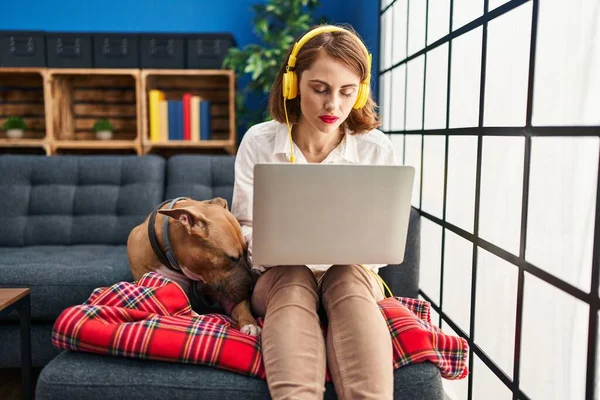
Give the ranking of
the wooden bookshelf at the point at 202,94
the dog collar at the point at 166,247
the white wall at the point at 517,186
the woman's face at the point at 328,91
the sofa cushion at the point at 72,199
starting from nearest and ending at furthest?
1. the white wall at the point at 517,186
2. the woman's face at the point at 328,91
3. the dog collar at the point at 166,247
4. the sofa cushion at the point at 72,199
5. the wooden bookshelf at the point at 202,94

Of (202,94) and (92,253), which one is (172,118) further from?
(92,253)

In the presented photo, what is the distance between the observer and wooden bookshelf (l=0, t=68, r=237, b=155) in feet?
11.4

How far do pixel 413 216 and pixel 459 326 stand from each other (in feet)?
1.36

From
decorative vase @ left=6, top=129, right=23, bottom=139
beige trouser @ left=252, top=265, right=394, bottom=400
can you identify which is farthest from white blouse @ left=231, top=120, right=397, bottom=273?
decorative vase @ left=6, top=129, right=23, bottom=139

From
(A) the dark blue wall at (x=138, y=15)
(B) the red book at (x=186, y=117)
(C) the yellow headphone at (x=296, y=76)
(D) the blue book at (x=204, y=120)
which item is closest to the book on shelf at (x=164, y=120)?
(B) the red book at (x=186, y=117)

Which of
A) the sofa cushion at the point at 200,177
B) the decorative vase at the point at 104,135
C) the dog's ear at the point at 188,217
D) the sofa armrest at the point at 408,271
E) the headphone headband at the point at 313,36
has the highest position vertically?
the headphone headband at the point at 313,36

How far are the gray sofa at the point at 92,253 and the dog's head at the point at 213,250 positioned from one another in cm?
33

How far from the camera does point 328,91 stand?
1.38m

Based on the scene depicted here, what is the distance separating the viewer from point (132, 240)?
1813 millimetres

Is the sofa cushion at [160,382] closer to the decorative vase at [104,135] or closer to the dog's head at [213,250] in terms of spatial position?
the dog's head at [213,250]

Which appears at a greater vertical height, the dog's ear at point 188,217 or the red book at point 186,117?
the red book at point 186,117

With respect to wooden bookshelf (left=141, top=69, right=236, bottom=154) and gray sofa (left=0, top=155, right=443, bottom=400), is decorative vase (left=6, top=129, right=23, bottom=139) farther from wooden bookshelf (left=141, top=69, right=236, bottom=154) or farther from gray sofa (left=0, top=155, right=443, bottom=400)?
gray sofa (left=0, top=155, right=443, bottom=400)

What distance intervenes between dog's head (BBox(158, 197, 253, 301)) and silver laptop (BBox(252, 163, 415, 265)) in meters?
0.40

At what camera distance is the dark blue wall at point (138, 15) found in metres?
3.70
